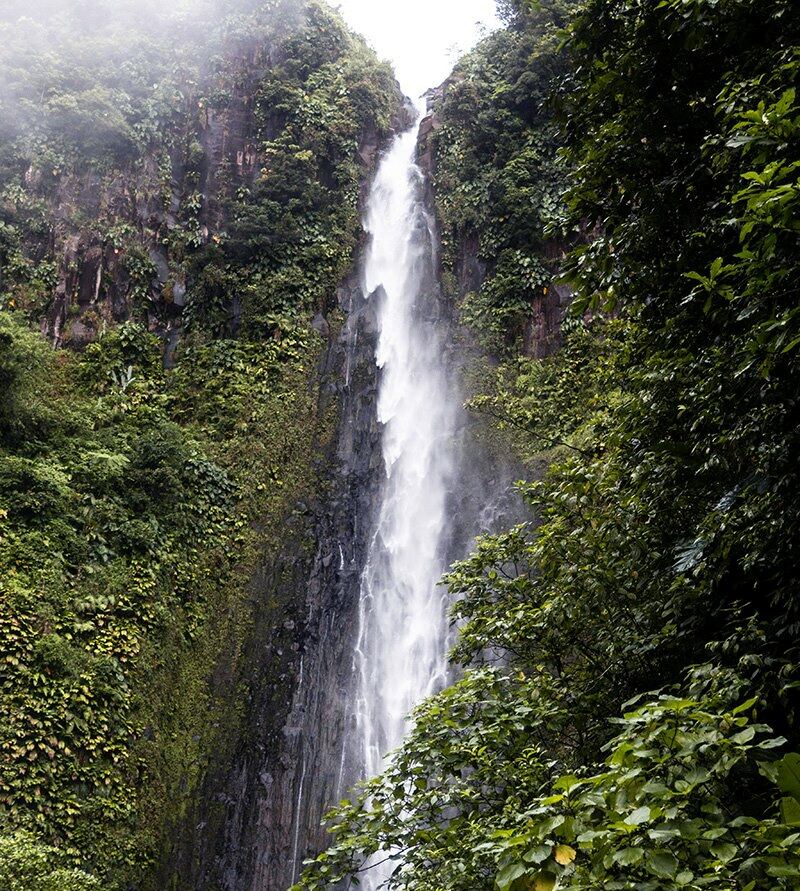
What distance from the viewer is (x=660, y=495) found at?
14.0ft

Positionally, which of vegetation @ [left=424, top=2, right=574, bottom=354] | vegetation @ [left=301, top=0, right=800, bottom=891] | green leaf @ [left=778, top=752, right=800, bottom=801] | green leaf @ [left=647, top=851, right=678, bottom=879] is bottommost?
green leaf @ [left=647, top=851, right=678, bottom=879]

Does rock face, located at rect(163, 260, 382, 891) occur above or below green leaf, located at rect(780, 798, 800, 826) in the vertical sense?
above

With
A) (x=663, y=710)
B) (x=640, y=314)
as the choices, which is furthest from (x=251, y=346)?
(x=663, y=710)

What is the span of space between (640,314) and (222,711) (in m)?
8.73

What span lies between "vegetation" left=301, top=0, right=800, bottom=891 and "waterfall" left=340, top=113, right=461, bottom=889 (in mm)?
4266

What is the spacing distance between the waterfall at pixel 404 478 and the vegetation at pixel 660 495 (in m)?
4.27

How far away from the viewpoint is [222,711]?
1072 centimetres

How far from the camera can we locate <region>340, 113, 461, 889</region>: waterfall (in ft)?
37.0

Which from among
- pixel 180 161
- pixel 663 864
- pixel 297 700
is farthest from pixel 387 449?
pixel 663 864

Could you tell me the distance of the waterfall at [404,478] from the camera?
1128cm

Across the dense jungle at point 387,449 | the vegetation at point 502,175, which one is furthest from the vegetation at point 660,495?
the vegetation at point 502,175

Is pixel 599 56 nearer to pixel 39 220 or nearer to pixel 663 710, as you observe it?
pixel 663 710

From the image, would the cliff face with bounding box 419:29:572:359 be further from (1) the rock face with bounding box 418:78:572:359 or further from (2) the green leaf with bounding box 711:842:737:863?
(2) the green leaf with bounding box 711:842:737:863

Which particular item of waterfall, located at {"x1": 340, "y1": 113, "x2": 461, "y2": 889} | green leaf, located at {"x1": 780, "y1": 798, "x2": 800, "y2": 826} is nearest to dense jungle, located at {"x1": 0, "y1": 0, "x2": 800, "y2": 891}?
green leaf, located at {"x1": 780, "y1": 798, "x2": 800, "y2": 826}
